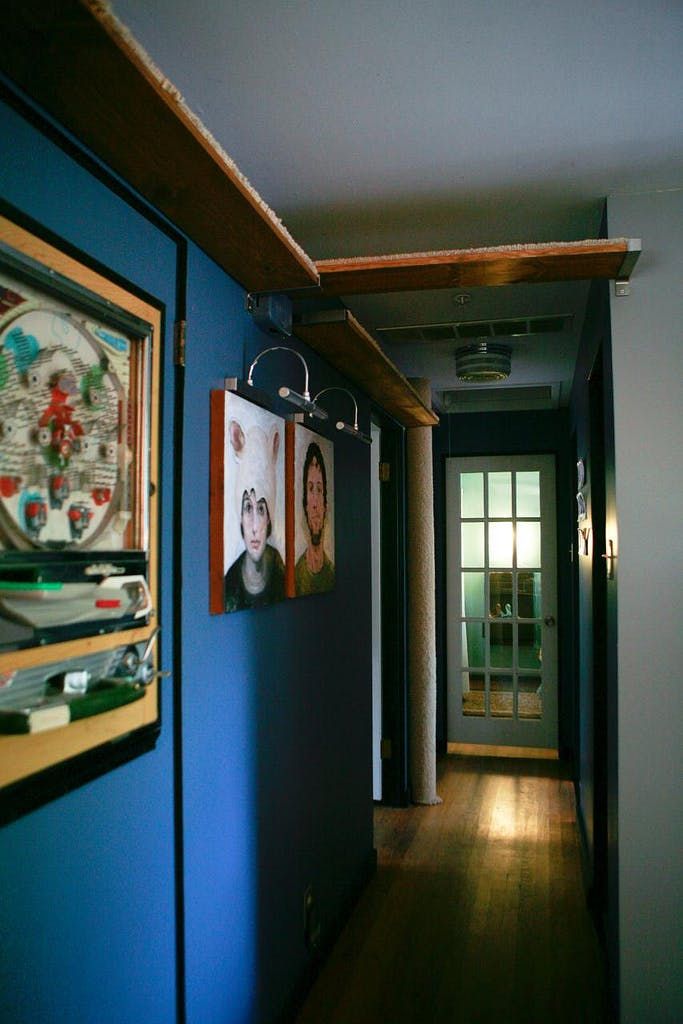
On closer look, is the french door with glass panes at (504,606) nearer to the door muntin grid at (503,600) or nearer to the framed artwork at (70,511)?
the door muntin grid at (503,600)

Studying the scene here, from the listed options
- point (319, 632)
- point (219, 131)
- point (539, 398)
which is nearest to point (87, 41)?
point (219, 131)

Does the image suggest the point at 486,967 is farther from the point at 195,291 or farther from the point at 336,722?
the point at 195,291

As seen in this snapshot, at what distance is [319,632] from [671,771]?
127 centimetres

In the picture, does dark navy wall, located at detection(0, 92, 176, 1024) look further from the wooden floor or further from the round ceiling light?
the round ceiling light

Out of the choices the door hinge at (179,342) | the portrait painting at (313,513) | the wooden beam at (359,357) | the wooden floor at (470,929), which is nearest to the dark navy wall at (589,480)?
the wooden floor at (470,929)

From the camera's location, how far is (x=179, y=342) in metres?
1.86

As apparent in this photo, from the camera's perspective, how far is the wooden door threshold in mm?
6066

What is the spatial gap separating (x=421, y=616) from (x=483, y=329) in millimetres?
1855

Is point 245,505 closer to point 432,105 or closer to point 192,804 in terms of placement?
point 192,804

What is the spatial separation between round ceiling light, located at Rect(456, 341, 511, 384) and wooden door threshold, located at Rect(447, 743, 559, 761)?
2.98 meters

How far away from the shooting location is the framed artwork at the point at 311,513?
2654 mm

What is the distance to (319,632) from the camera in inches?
120

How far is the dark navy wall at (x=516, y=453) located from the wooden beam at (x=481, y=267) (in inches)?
154

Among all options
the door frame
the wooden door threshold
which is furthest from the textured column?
the wooden door threshold
